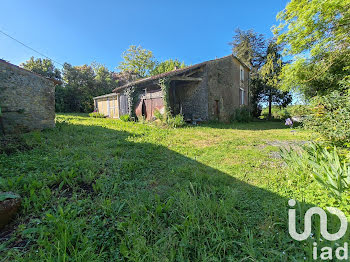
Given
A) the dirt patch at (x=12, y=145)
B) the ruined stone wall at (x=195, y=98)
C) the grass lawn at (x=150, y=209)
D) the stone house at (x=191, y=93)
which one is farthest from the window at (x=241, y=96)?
the dirt patch at (x=12, y=145)

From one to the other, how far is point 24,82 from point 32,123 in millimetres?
1768

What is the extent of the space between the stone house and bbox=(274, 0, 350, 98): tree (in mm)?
4474

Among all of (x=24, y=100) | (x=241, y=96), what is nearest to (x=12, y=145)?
(x=24, y=100)

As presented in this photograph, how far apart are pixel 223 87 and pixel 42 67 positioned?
28082 mm

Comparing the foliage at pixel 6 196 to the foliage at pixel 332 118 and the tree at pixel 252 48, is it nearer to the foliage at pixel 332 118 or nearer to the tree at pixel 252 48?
the foliage at pixel 332 118

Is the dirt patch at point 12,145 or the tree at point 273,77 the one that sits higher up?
the tree at point 273,77

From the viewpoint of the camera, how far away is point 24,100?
6809mm

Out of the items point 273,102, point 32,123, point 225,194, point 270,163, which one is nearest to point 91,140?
point 32,123

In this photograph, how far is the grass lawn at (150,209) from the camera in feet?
5.32

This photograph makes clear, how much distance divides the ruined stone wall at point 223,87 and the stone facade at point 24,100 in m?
9.67

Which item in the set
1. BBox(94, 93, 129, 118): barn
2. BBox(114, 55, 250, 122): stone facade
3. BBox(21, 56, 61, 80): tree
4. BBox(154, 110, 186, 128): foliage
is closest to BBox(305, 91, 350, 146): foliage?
BBox(154, 110, 186, 128): foliage

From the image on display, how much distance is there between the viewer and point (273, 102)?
1916 centimetres

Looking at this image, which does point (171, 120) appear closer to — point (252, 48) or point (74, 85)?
point (252, 48)

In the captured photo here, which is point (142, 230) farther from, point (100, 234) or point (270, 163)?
point (270, 163)
